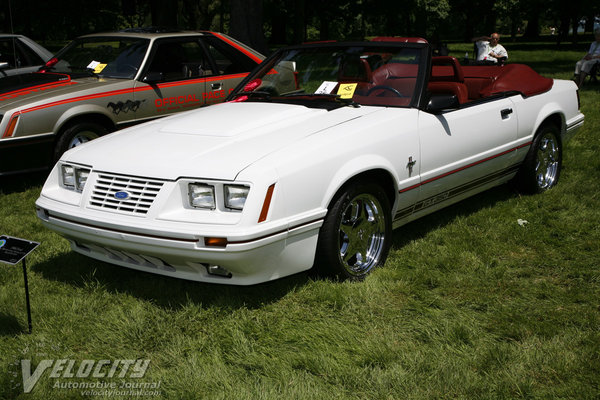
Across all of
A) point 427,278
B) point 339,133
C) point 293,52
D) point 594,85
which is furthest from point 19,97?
point 594,85

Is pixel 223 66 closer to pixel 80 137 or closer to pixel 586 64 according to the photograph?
pixel 80 137

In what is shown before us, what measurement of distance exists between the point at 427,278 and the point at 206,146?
165 centimetres

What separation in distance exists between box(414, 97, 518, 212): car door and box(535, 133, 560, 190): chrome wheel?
59cm

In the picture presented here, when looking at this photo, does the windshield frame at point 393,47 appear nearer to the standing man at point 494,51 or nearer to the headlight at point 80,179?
the headlight at point 80,179

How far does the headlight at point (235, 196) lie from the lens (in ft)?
11.6

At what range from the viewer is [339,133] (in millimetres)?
4055

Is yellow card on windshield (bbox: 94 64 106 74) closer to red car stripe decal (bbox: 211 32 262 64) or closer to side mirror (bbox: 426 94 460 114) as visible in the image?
red car stripe decal (bbox: 211 32 262 64)

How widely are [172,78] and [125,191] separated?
415 cm

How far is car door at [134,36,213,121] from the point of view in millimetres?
7344

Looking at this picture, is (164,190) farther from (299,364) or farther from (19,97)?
(19,97)

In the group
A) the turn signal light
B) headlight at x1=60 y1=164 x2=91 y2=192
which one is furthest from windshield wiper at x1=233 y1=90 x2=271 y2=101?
the turn signal light

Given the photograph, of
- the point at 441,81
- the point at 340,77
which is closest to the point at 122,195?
the point at 340,77

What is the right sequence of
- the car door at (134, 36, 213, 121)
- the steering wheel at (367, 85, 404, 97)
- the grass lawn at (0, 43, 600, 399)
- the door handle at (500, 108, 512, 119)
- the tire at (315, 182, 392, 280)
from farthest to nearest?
the car door at (134, 36, 213, 121)
the door handle at (500, 108, 512, 119)
the steering wheel at (367, 85, 404, 97)
the tire at (315, 182, 392, 280)
the grass lawn at (0, 43, 600, 399)

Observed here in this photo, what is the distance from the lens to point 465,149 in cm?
493
